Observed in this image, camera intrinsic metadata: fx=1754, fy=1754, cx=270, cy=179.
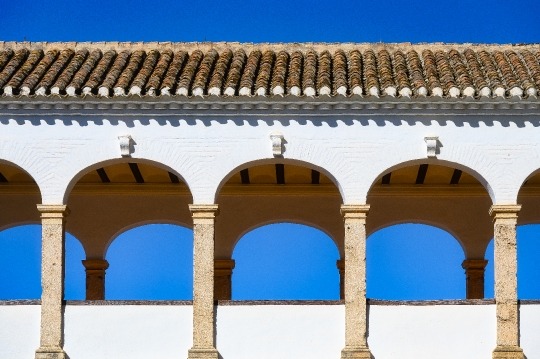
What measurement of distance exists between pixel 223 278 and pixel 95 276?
7.85 feet

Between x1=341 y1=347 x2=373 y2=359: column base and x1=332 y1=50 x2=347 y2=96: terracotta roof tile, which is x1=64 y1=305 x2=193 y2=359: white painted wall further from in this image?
x1=332 y1=50 x2=347 y2=96: terracotta roof tile

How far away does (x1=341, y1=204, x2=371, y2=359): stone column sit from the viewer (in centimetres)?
2831

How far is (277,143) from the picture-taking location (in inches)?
1142

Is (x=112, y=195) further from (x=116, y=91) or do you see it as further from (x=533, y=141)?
(x=533, y=141)

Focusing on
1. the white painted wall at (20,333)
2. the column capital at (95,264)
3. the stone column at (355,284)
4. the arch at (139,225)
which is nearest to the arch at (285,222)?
the arch at (139,225)

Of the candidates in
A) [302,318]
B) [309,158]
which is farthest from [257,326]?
[309,158]

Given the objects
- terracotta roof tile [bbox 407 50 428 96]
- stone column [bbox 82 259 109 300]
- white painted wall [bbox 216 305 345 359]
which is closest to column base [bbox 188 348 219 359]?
white painted wall [bbox 216 305 345 359]

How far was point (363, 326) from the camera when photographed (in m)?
28.4

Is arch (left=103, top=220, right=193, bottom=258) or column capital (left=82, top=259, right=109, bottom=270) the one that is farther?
arch (left=103, top=220, right=193, bottom=258)

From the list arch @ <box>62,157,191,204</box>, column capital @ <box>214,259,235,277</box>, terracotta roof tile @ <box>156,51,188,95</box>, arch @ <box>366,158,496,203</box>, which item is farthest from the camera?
column capital @ <box>214,259,235,277</box>

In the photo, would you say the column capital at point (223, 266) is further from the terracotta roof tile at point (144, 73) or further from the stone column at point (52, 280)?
the stone column at point (52, 280)

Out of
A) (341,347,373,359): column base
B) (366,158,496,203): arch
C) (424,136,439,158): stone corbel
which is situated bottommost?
(341,347,373,359): column base

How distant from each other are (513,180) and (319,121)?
11.0 feet

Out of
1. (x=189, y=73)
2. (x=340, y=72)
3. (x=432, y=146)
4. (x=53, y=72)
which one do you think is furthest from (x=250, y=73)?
(x=432, y=146)
